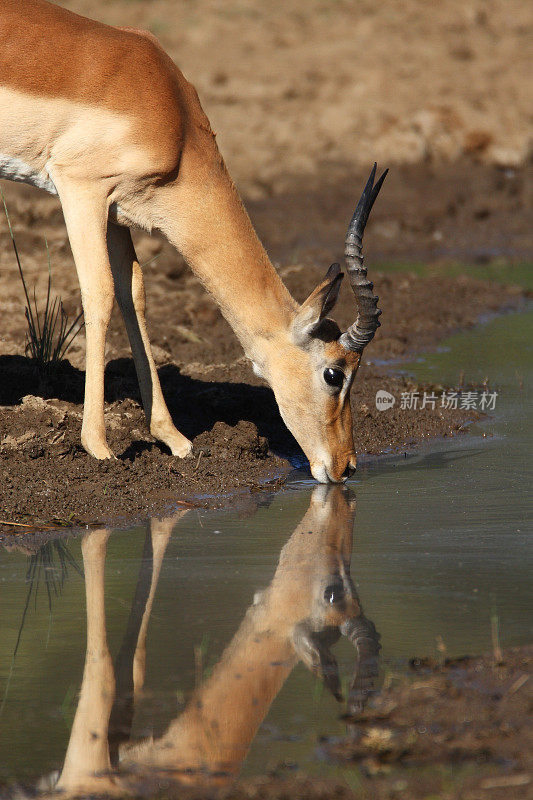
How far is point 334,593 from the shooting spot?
4.84 metres

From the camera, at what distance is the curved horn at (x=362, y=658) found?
3.76 metres

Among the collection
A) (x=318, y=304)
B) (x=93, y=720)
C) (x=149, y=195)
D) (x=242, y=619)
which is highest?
(x=149, y=195)

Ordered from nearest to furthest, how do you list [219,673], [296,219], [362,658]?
[219,673] → [362,658] → [296,219]

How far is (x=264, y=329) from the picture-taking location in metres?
6.89

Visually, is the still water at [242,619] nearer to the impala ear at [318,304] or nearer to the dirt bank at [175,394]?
the dirt bank at [175,394]

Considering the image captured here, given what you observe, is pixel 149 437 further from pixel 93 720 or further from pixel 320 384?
pixel 93 720

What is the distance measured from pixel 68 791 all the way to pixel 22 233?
1035cm

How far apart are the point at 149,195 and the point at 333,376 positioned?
1.48 m

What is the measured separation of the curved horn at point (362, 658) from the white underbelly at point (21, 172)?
3472 millimetres
